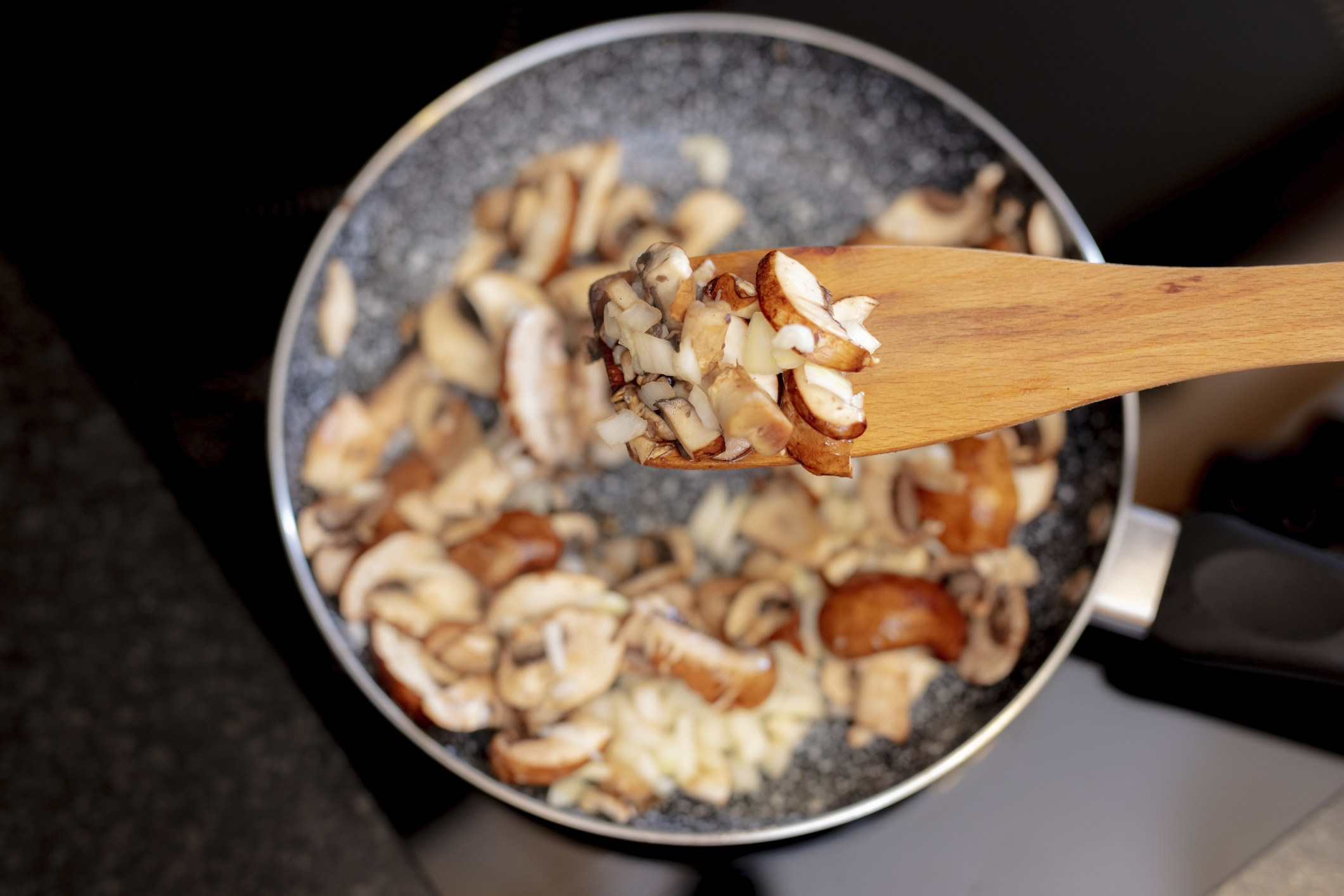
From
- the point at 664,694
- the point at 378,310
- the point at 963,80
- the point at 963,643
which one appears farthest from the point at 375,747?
the point at 963,80

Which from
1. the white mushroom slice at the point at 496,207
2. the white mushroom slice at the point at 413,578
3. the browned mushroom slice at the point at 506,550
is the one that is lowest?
the white mushroom slice at the point at 413,578

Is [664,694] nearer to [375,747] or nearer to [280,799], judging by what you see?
[375,747]

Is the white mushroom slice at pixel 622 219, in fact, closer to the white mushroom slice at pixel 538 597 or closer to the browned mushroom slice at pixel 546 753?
the white mushroom slice at pixel 538 597

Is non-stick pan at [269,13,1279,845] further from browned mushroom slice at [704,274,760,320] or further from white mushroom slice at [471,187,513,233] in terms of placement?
browned mushroom slice at [704,274,760,320]

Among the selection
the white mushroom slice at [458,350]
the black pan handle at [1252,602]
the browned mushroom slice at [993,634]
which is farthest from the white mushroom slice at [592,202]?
the black pan handle at [1252,602]

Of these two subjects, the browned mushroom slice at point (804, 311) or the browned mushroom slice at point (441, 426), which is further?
the browned mushroom slice at point (441, 426)
